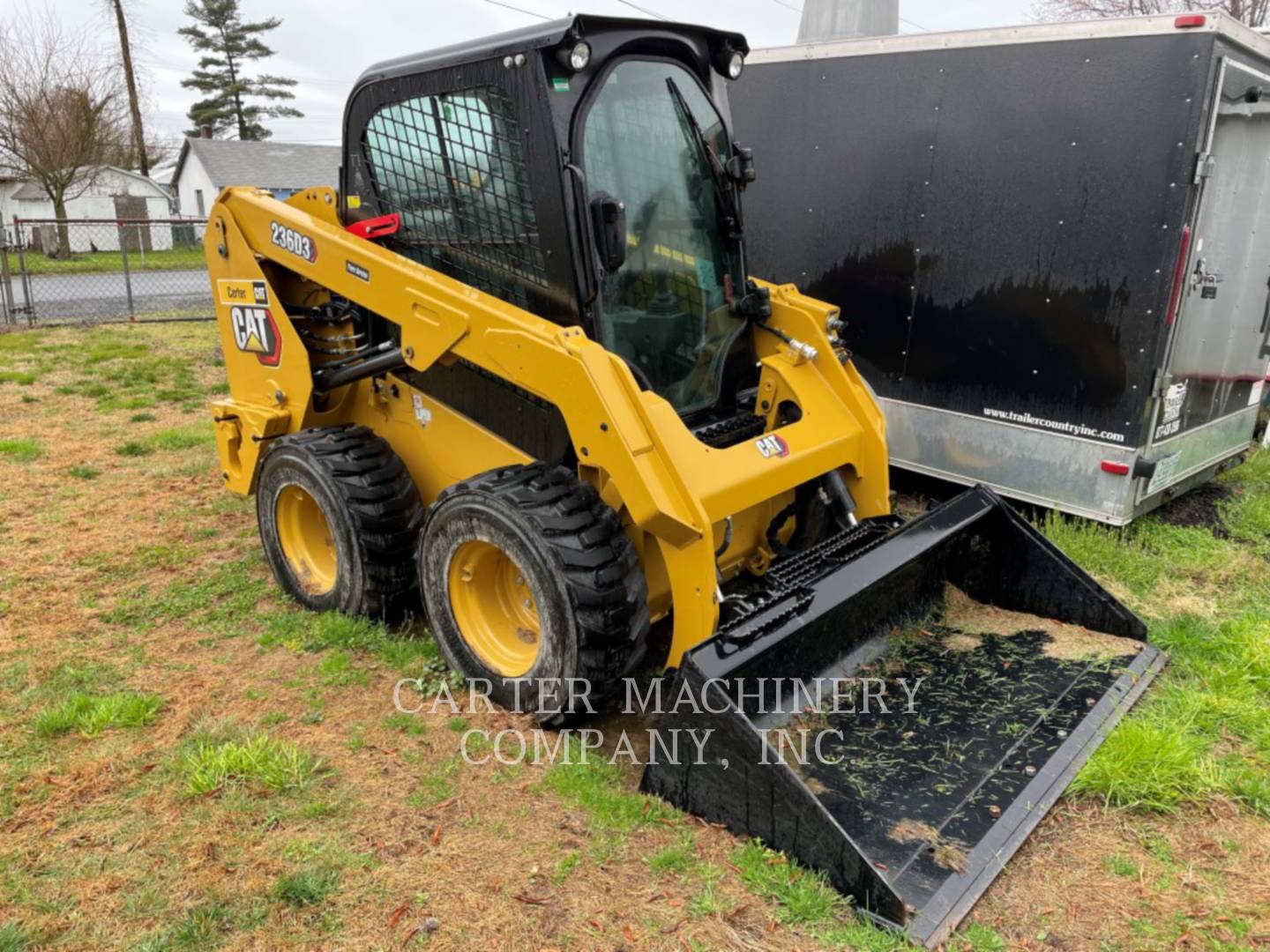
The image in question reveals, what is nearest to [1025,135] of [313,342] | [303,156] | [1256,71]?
[1256,71]

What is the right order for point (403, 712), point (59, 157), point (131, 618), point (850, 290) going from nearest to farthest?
point (403, 712) → point (131, 618) → point (850, 290) → point (59, 157)

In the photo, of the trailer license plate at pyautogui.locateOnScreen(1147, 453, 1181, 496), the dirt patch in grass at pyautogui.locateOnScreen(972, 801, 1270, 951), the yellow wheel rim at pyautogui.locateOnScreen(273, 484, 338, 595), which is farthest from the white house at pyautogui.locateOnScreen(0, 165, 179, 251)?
the dirt patch in grass at pyautogui.locateOnScreen(972, 801, 1270, 951)

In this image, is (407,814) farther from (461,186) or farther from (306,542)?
(461,186)

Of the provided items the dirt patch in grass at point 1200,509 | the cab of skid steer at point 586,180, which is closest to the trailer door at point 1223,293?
the dirt patch in grass at point 1200,509

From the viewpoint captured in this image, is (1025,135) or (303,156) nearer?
(1025,135)

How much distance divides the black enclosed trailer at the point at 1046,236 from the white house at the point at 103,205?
103 ft

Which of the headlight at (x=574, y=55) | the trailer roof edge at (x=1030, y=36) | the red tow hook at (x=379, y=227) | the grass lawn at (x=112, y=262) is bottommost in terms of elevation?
the grass lawn at (x=112, y=262)

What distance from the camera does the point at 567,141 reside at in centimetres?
329

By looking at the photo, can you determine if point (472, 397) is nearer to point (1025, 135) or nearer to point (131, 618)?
point (131, 618)

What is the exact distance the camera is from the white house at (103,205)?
108ft

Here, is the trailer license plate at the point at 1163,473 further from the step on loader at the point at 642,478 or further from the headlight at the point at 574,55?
the headlight at the point at 574,55

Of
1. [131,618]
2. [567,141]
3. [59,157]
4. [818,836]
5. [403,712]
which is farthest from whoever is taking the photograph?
[59,157]

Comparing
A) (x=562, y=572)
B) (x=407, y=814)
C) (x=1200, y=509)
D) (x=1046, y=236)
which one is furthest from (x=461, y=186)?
(x=1200, y=509)

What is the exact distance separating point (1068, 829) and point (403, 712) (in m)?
2.31
